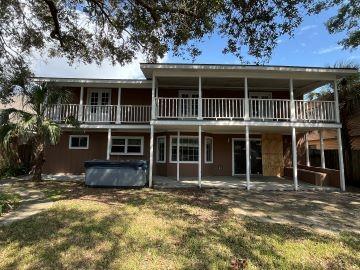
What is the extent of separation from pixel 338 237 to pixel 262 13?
635 cm

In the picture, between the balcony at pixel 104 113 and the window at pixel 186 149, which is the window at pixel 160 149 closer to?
the window at pixel 186 149

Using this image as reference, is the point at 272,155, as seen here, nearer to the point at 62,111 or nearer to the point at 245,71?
the point at 245,71

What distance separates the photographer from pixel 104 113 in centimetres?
1759

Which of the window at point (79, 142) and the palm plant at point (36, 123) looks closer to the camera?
the palm plant at point (36, 123)

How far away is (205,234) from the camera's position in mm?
7094

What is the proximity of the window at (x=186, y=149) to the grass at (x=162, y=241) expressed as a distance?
8144 millimetres

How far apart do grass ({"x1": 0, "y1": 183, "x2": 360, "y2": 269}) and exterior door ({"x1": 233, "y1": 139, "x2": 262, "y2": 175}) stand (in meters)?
9.20

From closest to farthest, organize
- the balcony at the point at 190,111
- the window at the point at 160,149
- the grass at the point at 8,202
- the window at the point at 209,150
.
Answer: the grass at the point at 8,202 → the balcony at the point at 190,111 → the window at the point at 160,149 → the window at the point at 209,150

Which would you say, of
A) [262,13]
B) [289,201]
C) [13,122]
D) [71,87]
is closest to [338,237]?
[289,201]

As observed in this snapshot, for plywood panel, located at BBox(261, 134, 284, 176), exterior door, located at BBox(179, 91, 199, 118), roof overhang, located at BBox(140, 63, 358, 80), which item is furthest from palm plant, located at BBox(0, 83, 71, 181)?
plywood panel, located at BBox(261, 134, 284, 176)

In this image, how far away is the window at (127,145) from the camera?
60.8 ft

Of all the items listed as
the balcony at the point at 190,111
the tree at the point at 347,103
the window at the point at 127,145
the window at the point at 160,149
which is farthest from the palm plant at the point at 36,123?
the tree at the point at 347,103

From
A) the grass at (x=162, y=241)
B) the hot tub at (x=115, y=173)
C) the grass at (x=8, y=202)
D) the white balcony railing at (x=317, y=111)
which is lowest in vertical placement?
the grass at (x=162, y=241)

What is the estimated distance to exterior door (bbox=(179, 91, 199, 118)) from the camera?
15.9 m
